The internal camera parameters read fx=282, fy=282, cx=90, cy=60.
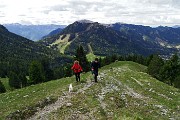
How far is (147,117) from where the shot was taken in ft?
86.7

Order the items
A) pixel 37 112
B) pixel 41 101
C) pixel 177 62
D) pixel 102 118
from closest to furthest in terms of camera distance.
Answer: pixel 102 118, pixel 37 112, pixel 41 101, pixel 177 62

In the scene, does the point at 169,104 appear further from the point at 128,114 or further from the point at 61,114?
the point at 61,114

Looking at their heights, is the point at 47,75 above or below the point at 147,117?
below

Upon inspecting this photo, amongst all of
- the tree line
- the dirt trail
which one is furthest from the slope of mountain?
the tree line

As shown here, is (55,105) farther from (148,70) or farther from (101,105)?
(148,70)

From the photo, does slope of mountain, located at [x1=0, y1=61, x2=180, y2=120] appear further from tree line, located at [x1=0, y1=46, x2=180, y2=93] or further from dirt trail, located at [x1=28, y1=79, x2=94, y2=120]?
tree line, located at [x1=0, y1=46, x2=180, y2=93]

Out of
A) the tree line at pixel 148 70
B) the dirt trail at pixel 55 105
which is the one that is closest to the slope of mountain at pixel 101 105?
the dirt trail at pixel 55 105

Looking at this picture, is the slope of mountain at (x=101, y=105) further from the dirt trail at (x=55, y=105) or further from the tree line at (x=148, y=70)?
the tree line at (x=148, y=70)

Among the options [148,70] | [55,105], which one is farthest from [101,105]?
[148,70]

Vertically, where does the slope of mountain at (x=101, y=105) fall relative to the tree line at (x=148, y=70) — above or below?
above

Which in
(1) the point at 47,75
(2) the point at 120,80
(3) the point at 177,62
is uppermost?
(2) the point at 120,80

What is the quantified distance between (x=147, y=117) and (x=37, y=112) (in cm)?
1101

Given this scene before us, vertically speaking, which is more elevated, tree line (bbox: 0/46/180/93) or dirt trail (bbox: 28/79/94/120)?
dirt trail (bbox: 28/79/94/120)

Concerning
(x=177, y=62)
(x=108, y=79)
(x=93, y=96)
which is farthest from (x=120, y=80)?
(x=177, y=62)
